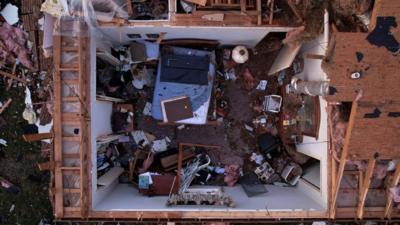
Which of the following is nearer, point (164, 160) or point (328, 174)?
point (328, 174)

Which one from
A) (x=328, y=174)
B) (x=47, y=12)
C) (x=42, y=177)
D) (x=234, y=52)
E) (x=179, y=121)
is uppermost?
(x=47, y=12)

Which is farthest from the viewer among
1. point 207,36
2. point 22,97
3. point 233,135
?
point 233,135

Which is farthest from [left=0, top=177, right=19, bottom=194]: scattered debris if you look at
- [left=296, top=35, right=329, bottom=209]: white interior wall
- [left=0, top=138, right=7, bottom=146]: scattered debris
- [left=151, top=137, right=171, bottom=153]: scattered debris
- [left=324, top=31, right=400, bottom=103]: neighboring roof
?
[left=324, top=31, right=400, bottom=103]: neighboring roof

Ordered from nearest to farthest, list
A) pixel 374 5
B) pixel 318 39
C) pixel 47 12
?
pixel 374 5
pixel 47 12
pixel 318 39

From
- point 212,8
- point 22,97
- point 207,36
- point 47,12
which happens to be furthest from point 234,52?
point 22,97

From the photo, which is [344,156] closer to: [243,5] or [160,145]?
[243,5]

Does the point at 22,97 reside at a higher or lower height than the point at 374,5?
lower

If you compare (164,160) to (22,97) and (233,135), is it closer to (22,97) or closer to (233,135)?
(233,135)
